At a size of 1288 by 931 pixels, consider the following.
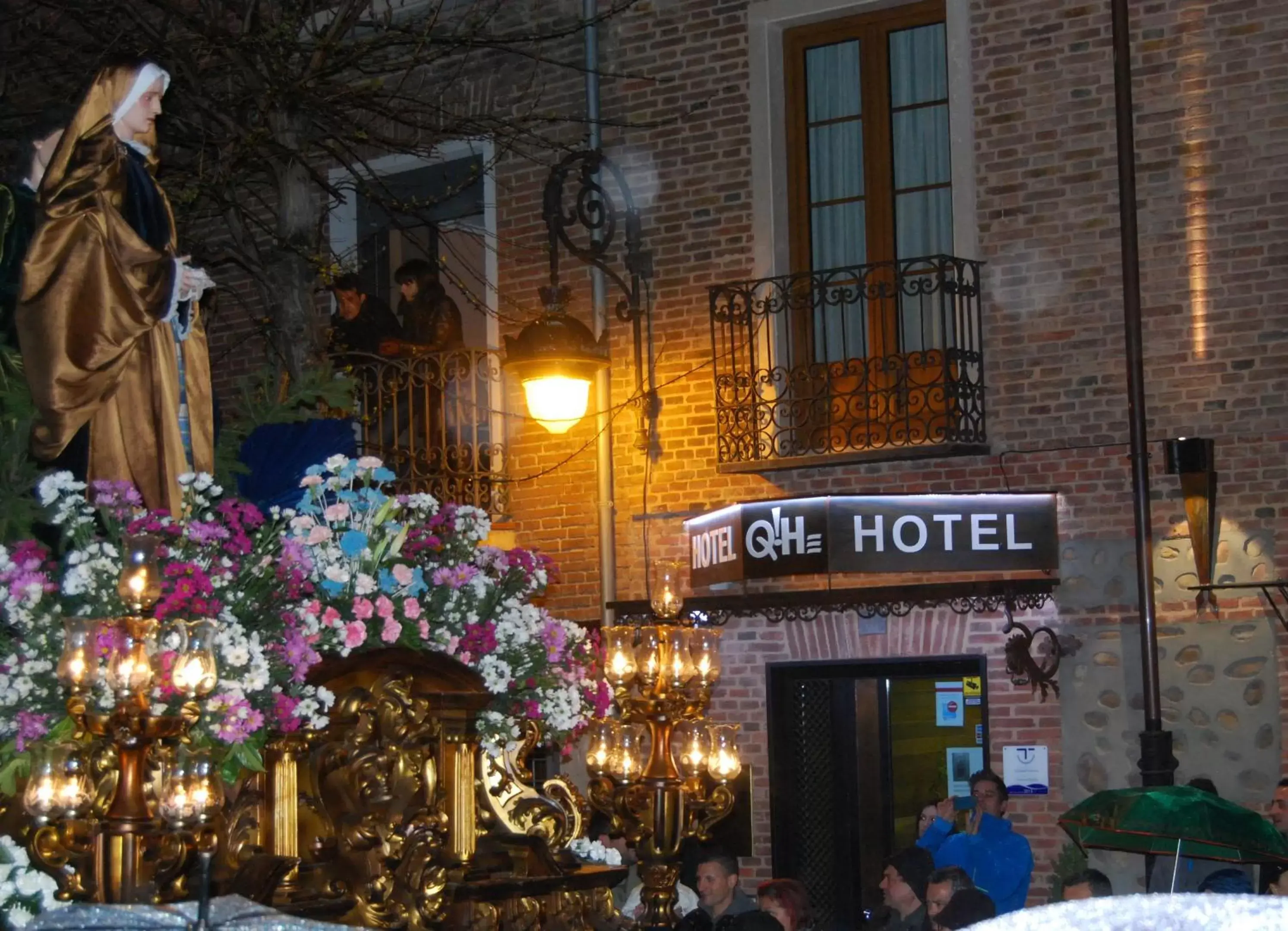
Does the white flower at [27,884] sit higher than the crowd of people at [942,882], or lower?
higher

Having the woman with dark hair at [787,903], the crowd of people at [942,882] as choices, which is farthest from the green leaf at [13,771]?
the woman with dark hair at [787,903]

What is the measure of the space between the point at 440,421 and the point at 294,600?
30.1 feet

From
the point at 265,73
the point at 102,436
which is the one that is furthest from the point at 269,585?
the point at 265,73

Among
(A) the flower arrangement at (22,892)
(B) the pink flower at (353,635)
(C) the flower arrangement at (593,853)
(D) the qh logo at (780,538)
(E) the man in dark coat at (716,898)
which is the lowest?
(E) the man in dark coat at (716,898)

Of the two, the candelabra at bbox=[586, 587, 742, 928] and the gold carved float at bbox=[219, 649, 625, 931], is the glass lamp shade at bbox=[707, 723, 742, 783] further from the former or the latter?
the gold carved float at bbox=[219, 649, 625, 931]

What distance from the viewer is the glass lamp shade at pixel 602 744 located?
25.7 feet

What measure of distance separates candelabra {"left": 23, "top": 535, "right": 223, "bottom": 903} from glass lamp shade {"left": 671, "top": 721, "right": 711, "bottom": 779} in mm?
2713

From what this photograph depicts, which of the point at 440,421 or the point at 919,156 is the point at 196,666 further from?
the point at 440,421

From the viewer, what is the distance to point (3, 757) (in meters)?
5.63

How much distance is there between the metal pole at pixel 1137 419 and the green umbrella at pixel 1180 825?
229cm

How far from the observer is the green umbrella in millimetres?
9141

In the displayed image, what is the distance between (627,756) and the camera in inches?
308

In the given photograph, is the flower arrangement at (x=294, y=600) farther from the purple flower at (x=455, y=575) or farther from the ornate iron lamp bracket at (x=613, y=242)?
the ornate iron lamp bracket at (x=613, y=242)

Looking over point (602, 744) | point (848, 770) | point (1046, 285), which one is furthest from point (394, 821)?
point (848, 770)
